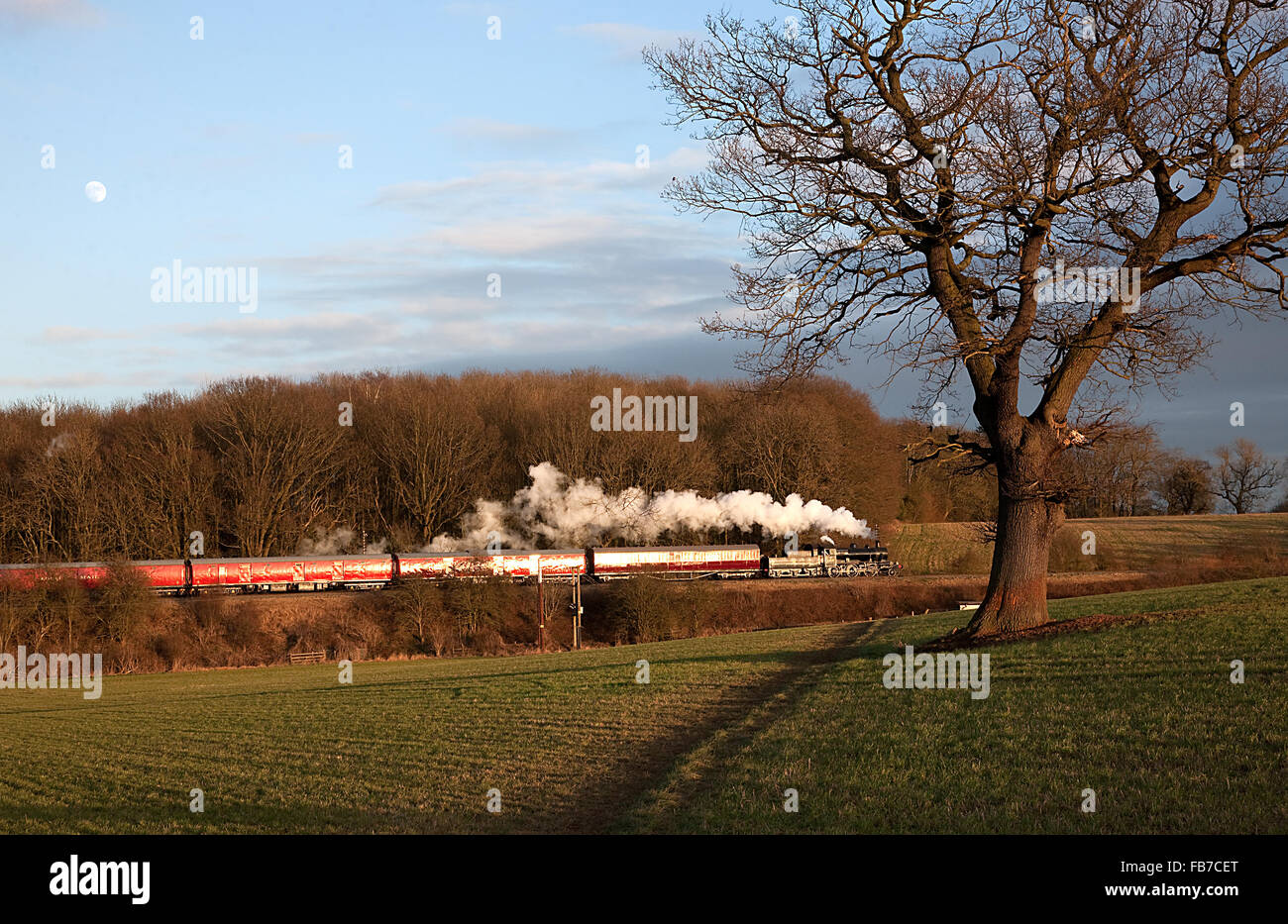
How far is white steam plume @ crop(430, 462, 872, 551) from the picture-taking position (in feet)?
205

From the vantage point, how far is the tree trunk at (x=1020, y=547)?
61.6ft

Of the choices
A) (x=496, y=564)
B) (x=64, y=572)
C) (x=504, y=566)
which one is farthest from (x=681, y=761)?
(x=64, y=572)

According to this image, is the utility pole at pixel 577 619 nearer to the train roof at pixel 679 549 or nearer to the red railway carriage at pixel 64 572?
the train roof at pixel 679 549

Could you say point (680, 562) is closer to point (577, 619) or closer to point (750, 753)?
point (577, 619)

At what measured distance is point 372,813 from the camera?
36.0 feet

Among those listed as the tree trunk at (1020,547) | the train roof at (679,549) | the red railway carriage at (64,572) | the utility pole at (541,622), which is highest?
the tree trunk at (1020,547)

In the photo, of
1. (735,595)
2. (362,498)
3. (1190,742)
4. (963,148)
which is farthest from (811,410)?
(1190,742)

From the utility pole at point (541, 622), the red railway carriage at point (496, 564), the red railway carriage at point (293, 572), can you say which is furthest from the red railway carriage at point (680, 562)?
the red railway carriage at point (293, 572)

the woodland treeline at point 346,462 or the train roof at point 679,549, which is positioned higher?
the woodland treeline at point 346,462

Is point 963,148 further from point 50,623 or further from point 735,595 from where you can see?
point 50,623

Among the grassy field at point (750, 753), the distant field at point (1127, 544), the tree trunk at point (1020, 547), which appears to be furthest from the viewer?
the distant field at point (1127, 544)

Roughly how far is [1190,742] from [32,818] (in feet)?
42.7

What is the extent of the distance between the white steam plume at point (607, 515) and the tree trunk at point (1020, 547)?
134 ft

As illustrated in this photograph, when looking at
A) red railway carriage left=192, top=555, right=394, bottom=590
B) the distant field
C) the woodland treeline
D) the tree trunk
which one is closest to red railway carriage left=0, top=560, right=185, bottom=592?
red railway carriage left=192, top=555, right=394, bottom=590
